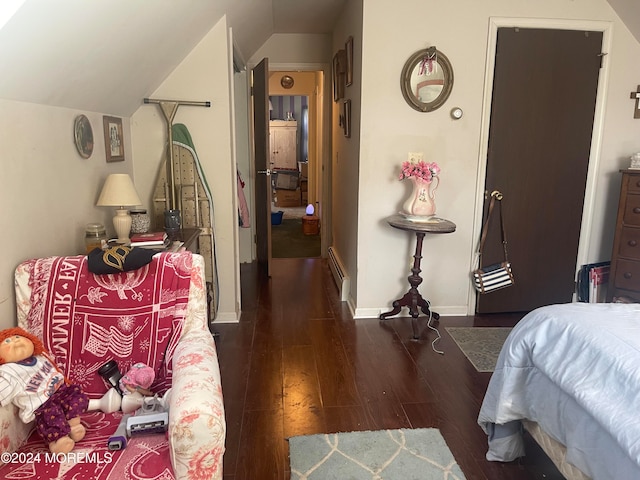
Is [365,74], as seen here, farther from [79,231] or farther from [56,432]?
[56,432]

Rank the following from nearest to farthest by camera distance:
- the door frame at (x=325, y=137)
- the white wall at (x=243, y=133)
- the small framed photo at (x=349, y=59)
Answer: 1. the small framed photo at (x=349, y=59)
2. the white wall at (x=243, y=133)
3. the door frame at (x=325, y=137)

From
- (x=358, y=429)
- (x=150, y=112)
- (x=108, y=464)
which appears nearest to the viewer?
(x=108, y=464)

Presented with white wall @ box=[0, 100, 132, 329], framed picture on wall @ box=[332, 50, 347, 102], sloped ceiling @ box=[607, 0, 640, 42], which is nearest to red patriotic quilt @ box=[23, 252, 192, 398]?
white wall @ box=[0, 100, 132, 329]

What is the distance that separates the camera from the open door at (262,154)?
434 cm

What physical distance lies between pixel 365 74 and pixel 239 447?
96.2 inches

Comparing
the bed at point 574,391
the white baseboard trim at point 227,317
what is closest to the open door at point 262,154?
the white baseboard trim at point 227,317

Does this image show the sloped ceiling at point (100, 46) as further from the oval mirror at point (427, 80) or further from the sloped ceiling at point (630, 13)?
the sloped ceiling at point (630, 13)

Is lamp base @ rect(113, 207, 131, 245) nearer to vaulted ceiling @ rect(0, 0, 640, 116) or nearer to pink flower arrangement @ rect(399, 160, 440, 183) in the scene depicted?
vaulted ceiling @ rect(0, 0, 640, 116)

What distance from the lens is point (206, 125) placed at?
125 inches

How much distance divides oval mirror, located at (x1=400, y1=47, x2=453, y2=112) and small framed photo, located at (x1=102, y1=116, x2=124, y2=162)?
1884 mm

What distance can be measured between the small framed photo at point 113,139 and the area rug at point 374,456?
1.89 metres

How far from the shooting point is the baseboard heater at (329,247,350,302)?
3.97 metres

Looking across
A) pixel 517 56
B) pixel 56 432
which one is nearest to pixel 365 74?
pixel 517 56

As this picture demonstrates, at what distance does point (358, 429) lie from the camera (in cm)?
217
